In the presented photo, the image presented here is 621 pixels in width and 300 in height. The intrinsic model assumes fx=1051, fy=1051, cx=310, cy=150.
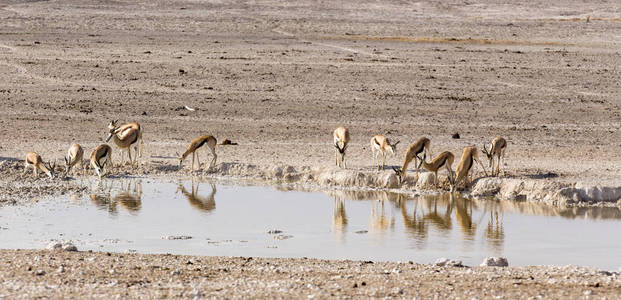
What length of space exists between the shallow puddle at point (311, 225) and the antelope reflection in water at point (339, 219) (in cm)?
2

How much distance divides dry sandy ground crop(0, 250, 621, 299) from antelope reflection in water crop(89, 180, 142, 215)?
12.8 feet

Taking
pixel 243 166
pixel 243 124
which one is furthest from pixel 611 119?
pixel 243 166

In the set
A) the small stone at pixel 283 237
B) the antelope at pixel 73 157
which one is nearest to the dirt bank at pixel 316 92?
the antelope at pixel 73 157

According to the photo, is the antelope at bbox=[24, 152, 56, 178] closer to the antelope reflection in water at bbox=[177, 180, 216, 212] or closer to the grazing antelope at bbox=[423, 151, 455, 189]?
the antelope reflection in water at bbox=[177, 180, 216, 212]

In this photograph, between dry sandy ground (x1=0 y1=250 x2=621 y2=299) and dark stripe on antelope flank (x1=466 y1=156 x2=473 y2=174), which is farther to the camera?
dark stripe on antelope flank (x1=466 y1=156 x2=473 y2=174)

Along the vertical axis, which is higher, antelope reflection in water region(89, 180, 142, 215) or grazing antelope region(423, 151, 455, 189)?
grazing antelope region(423, 151, 455, 189)

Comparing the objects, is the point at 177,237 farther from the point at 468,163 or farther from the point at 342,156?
the point at 468,163

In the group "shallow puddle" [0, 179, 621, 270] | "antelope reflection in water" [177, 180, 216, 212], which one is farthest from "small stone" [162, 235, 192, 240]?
"antelope reflection in water" [177, 180, 216, 212]

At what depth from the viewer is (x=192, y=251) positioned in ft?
40.0

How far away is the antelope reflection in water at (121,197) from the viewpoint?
15195 millimetres

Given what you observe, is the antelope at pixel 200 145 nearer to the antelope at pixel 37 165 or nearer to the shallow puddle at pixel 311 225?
the shallow puddle at pixel 311 225

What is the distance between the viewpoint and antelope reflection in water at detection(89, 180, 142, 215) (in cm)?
1520

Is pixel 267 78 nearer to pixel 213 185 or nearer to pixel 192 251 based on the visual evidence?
pixel 213 185

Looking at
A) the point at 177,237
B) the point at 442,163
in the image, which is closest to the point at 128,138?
the point at 442,163
